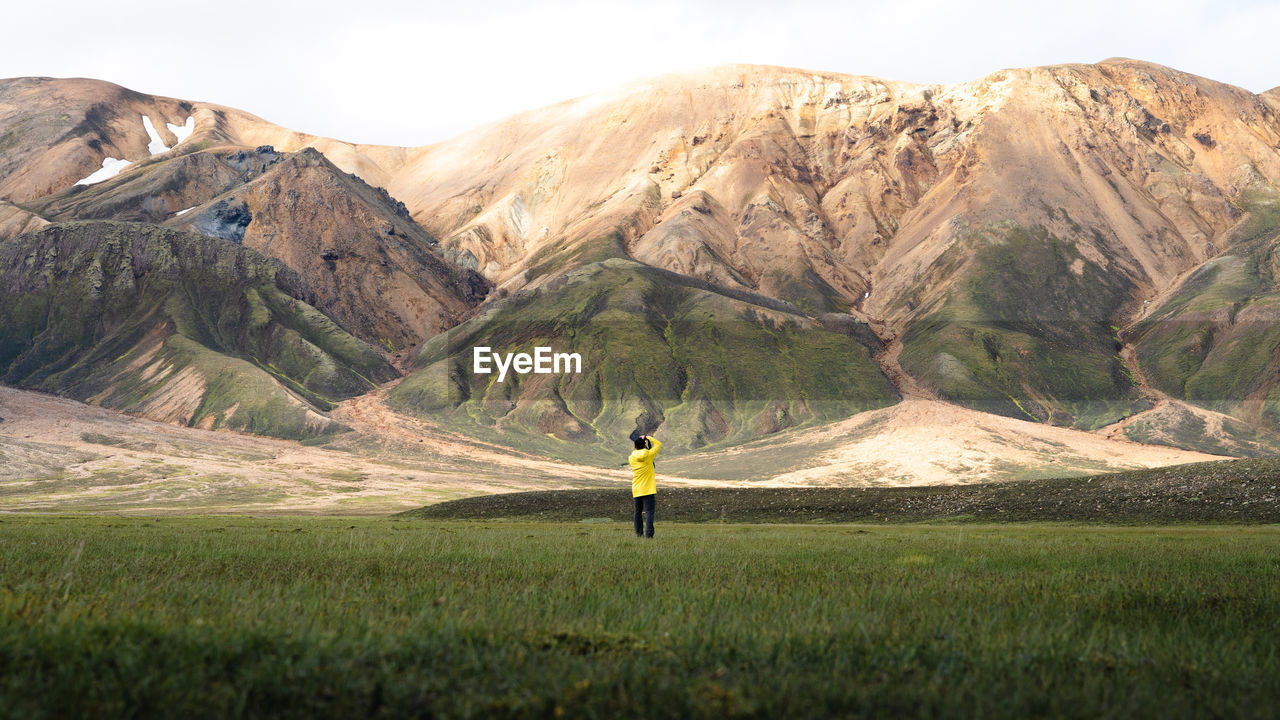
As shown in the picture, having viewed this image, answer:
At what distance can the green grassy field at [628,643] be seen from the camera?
4.75m

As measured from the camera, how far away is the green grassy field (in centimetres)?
475

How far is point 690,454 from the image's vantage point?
19088 centimetres

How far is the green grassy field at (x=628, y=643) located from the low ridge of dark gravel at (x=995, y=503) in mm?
33217

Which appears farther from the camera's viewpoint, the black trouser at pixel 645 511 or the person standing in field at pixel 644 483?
the person standing in field at pixel 644 483

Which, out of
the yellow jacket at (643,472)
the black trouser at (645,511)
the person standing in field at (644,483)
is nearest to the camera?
the black trouser at (645,511)

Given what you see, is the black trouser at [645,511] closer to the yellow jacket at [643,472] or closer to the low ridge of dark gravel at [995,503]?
the yellow jacket at [643,472]

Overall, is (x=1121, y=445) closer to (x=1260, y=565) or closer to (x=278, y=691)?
(x=1260, y=565)

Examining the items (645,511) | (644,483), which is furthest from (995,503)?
(644,483)

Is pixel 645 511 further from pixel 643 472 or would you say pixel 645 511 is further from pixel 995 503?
pixel 995 503

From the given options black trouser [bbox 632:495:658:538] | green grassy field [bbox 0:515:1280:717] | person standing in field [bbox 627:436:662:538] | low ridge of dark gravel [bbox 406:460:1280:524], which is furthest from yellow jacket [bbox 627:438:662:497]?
low ridge of dark gravel [bbox 406:460:1280:524]

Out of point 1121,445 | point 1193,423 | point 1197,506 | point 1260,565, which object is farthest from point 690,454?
point 1260,565

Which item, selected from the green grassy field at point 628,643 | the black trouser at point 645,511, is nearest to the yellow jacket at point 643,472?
Result: the black trouser at point 645,511

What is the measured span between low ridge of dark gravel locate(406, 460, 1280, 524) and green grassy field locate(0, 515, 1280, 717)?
3322cm

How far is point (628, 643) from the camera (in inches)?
239
